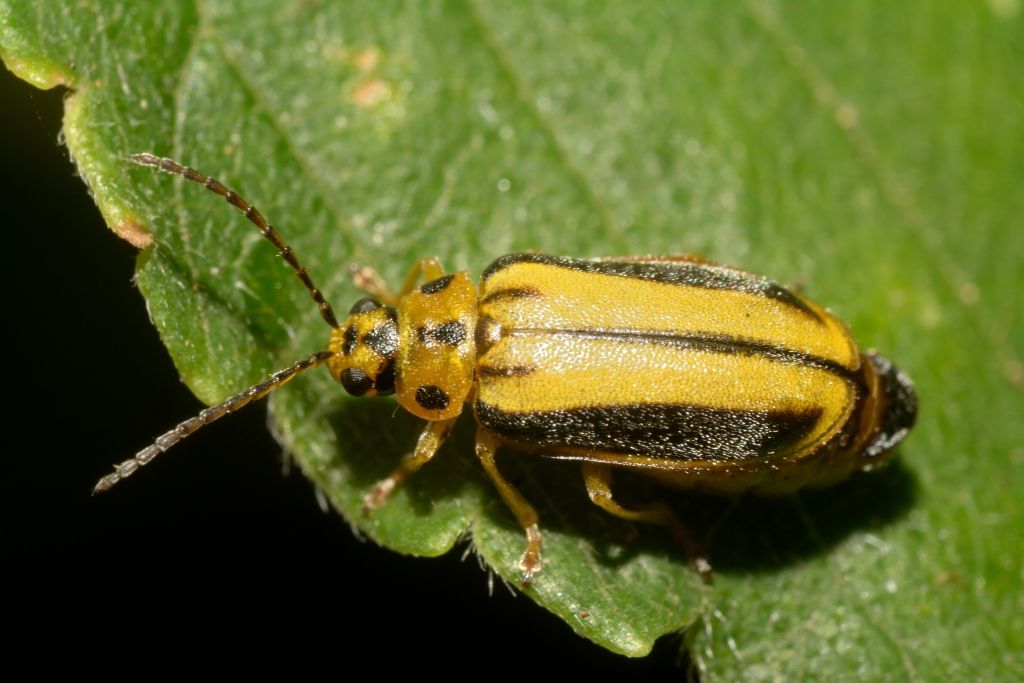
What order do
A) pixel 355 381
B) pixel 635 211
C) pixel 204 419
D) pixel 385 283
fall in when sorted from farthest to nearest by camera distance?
pixel 635 211, pixel 385 283, pixel 355 381, pixel 204 419

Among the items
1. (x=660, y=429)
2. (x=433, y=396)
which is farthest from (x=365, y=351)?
(x=660, y=429)

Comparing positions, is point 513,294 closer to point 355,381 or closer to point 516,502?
point 355,381

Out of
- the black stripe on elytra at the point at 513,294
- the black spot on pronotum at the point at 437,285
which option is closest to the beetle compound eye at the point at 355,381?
the black spot on pronotum at the point at 437,285

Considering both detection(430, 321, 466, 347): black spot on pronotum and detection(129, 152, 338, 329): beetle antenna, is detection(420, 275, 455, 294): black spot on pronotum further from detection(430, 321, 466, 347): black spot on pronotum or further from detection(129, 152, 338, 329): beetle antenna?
detection(129, 152, 338, 329): beetle antenna

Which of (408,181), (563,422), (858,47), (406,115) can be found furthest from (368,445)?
(858,47)

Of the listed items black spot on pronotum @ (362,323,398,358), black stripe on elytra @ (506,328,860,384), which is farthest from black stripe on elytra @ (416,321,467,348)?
black stripe on elytra @ (506,328,860,384)
